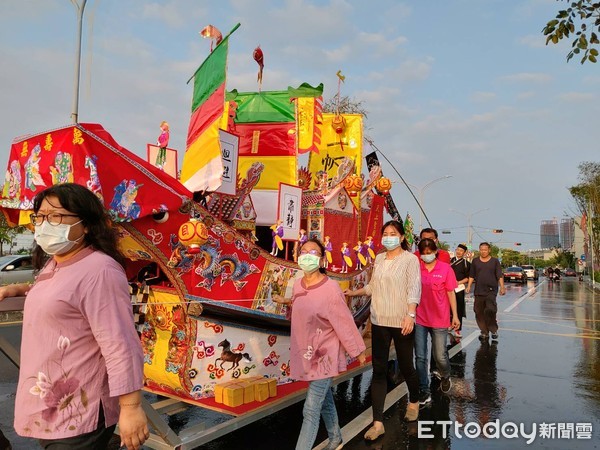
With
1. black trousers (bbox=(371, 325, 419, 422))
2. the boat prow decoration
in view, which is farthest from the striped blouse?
the boat prow decoration

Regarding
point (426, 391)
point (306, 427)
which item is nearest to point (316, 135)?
point (426, 391)

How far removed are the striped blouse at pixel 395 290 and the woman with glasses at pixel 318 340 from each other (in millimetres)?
717

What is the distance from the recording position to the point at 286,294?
4.63 m

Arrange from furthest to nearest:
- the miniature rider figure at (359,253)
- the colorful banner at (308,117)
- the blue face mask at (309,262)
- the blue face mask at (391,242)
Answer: the colorful banner at (308,117)
the miniature rider figure at (359,253)
the blue face mask at (391,242)
the blue face mask at (309,262)

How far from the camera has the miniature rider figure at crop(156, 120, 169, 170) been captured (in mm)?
4852

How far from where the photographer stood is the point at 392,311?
442 centimetres

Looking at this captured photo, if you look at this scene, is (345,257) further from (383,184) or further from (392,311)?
(383,184)

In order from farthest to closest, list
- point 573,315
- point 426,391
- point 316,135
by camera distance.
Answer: point 573,315 < point 316,135 < point 426,391

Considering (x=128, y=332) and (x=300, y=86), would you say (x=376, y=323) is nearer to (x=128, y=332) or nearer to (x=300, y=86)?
(x=128, y=332)

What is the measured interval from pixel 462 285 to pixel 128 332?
27.0 feet

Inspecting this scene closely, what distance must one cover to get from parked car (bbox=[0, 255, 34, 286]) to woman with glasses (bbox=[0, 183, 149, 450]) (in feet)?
45.4

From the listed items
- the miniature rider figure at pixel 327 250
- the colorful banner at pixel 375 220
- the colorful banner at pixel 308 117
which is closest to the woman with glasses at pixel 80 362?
the miniature rider figure at pixel 327 250

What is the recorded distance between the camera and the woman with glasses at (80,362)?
191cm

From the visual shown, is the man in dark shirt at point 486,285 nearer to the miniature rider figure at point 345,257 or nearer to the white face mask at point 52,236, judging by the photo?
the miniature rider figure at point 345,257
